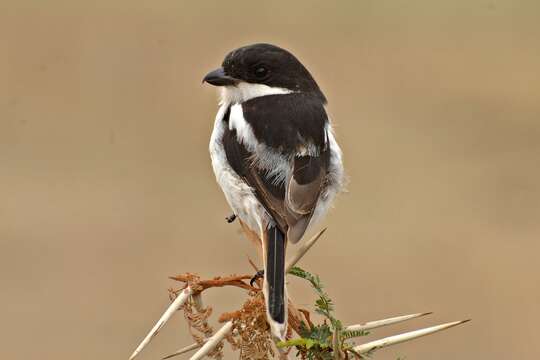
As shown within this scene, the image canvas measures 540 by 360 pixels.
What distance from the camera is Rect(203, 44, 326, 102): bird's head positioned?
4840 millimetres

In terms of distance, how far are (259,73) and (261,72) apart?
0.4 inches

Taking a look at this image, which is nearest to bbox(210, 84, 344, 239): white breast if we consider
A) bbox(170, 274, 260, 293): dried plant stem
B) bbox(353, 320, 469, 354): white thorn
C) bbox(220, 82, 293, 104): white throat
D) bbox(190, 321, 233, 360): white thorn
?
bbox(220, 82, 293, 104): white throat

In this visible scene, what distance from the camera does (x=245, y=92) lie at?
16.0 feet

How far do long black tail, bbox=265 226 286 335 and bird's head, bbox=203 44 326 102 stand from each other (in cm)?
107

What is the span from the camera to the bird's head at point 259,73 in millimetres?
4840

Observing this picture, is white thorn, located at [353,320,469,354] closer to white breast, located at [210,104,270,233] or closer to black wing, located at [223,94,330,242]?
black wing, located at [223,94,330,242]

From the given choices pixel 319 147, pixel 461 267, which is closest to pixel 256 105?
pixel 319 147

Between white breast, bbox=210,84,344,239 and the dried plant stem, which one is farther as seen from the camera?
white breast, bbox=210,84,344,239

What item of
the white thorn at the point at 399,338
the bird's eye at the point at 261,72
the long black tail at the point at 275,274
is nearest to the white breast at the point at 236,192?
the long black tail at the point at 275,274

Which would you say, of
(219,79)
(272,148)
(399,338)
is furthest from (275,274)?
(219,79)

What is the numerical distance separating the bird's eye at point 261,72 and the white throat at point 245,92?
0.04 meters

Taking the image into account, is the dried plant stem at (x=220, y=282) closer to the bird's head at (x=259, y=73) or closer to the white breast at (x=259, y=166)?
the white breast at (x=259, y=166)

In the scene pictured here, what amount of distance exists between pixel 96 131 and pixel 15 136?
0.90 meters

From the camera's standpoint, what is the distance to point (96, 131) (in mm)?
12297
